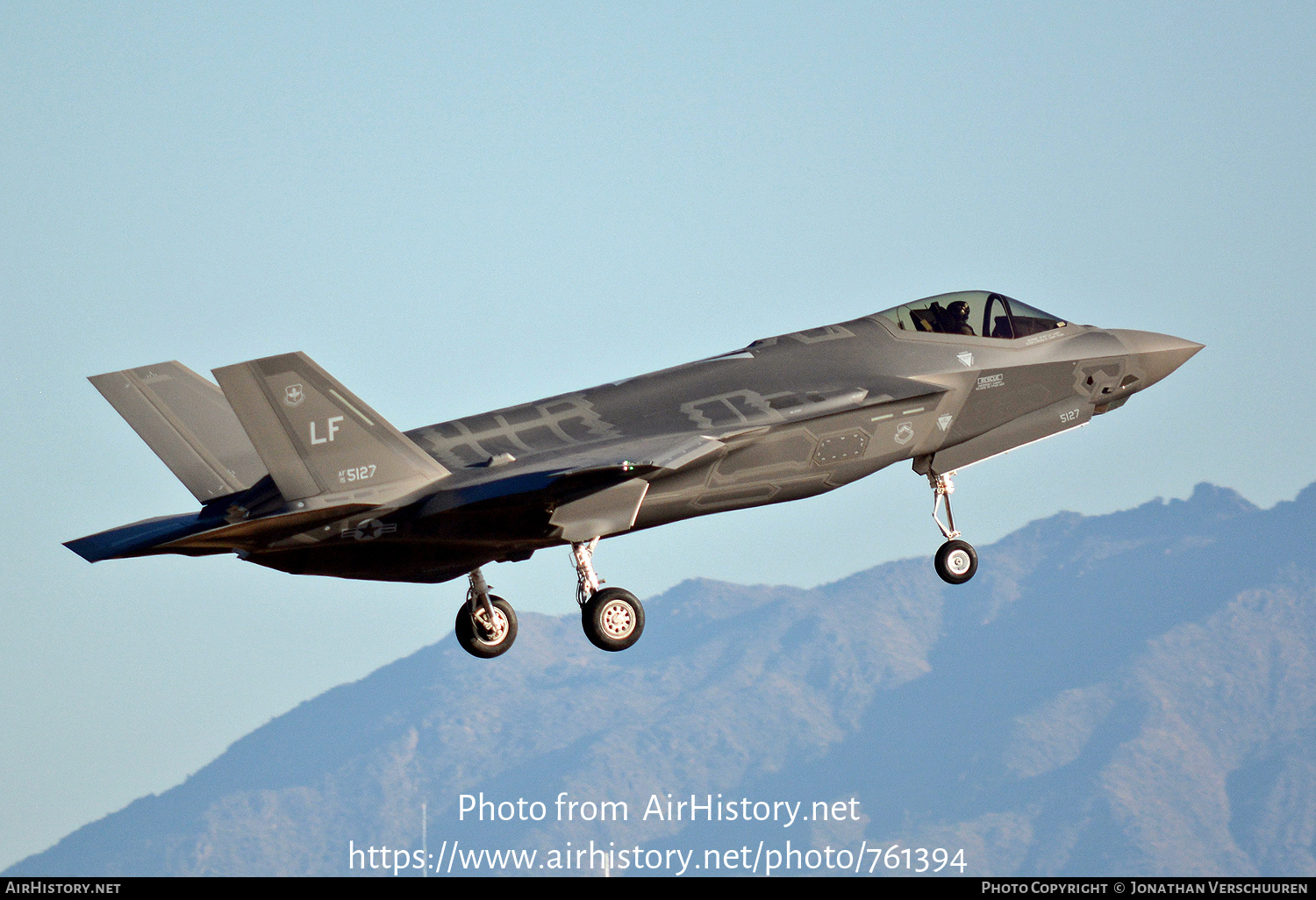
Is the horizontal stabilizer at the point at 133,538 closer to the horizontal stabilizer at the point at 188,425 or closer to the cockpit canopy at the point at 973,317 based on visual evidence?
the horizontal stabilizer at the point at 188,425

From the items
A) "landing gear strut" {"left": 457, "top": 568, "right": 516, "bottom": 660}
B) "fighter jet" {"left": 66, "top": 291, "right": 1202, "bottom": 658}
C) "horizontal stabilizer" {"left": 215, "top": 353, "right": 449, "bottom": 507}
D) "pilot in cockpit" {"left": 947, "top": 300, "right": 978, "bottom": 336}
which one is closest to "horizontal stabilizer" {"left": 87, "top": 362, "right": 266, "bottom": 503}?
"fighter jet" {"left": 66, "top": 291, "right": 1202, "bottom": 658}

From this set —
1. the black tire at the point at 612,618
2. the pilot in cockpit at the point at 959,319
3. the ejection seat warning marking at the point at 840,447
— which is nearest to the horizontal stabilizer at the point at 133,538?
the black tire at the point at 612,618

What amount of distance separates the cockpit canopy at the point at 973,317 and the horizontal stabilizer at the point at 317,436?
8.41 m


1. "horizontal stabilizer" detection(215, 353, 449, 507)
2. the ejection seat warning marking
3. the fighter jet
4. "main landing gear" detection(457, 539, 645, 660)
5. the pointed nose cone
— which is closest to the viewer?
"horizontal stabilizer" detection(215, 353, 449, 507)

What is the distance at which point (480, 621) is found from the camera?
23.9m

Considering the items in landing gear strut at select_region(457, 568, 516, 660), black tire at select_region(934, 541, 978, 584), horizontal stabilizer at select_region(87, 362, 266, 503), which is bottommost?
black tire at select_region(934, 541, 978, 584)

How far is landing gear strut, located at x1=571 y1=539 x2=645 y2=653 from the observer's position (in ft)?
72.1

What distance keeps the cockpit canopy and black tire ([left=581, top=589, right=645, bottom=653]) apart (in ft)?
20.9

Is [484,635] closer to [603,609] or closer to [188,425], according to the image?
[603,609]

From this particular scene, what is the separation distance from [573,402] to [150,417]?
235 inches

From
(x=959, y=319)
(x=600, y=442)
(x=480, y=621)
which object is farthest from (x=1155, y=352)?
(x=480, y=621)

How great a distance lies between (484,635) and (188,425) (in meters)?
5.21

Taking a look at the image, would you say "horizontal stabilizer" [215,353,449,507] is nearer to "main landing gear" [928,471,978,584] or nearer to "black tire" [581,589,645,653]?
"black tire" [581,589,645,653]
